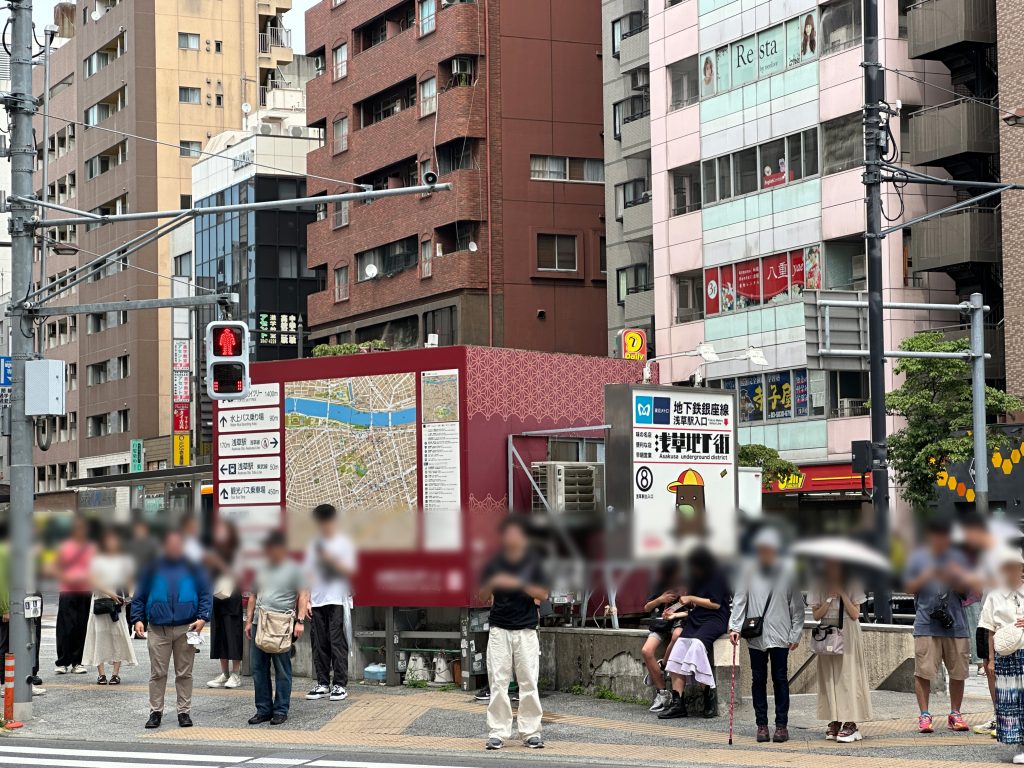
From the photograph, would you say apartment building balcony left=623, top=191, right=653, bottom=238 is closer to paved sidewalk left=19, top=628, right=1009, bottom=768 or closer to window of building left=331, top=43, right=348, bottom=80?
window of building left=331, top=43, right=348, bottom=80

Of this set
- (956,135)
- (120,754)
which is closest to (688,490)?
(120,754)

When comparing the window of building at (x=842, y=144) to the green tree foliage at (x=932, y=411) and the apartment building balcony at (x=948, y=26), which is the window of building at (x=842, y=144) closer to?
the apartment building balcony at (x=948, y=26)

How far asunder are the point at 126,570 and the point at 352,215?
56067 millimetres

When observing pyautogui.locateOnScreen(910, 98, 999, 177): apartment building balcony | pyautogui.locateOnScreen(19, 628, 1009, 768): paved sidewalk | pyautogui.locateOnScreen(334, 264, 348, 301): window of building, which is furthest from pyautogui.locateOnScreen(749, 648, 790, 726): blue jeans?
pyautogui.locateOnScreen(334, 264, 348, 301): window of building

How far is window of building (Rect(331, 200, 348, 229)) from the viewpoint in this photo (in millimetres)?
60000

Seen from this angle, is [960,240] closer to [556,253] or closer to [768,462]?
[768,462]

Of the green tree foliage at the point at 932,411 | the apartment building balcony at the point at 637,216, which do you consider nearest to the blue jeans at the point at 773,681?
the green tree foliage at the point at 932,411

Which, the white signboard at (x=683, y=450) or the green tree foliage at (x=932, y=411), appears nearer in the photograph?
the white signboard at (x=683, y=450)

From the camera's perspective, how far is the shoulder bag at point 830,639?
13617 millimetres

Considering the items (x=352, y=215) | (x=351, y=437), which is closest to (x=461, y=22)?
(x=352, y=215)

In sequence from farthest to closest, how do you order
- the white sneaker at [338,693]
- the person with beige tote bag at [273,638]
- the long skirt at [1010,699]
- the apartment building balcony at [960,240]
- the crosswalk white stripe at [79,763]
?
the apartment building balcony at [960,240] < the white sneaker at [338,693] < the person with beige tote bag at [273,638] < the crosswalk white stripe at [79,763] < the long skirt at [1010,699]

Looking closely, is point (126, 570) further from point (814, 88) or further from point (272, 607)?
point (814, 88)

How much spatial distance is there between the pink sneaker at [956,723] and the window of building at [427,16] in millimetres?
43810

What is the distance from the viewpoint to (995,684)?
12859 mm
